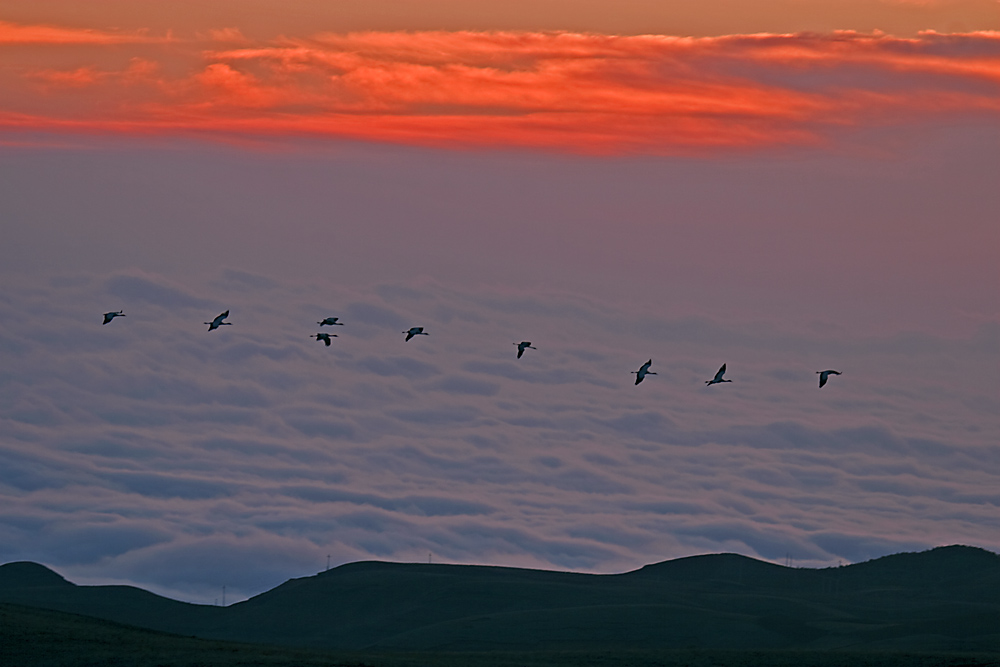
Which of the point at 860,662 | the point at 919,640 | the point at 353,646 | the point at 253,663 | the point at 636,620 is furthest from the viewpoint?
the point at 353,646

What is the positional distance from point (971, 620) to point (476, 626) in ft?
172

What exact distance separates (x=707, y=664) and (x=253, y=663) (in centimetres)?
3027

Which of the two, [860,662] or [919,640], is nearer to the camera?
[860,662]

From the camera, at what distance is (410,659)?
99.8 metres

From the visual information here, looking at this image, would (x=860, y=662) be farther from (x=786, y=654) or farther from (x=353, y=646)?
(x=353, y=646)

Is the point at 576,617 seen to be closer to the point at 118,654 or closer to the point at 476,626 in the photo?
the point at 476,626

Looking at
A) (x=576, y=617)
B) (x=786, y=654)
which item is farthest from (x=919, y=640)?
(x=576, y=617)

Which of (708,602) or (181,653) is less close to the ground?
(708,602)


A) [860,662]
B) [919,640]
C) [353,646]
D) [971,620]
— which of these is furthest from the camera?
[353,646]

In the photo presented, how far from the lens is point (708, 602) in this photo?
189 meters

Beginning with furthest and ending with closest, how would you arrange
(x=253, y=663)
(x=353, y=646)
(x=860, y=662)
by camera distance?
(x=353, y=646), (x=860, y=662), (x=253, y=663)

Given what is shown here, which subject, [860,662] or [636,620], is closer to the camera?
[860,662]

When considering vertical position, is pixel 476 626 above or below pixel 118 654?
above

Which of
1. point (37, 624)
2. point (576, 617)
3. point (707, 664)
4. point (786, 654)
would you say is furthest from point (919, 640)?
point (37, 624)
